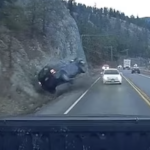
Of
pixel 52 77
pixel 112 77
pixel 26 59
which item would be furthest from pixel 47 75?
pixel 112 77

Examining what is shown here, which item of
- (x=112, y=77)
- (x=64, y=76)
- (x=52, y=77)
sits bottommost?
(x=112, y=77)

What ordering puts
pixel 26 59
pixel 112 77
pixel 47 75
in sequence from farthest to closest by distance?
pixel 112 77
pixel 26 59
pixel 47 75

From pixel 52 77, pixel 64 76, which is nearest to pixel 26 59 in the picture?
pixel 64 76

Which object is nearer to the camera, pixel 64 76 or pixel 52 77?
pixel 52 77

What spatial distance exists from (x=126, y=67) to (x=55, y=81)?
11705 cm

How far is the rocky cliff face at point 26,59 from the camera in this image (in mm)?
26584

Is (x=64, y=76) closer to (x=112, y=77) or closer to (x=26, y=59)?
(x=26, y=59)

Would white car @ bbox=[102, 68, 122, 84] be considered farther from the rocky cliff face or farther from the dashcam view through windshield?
the rocky cliff face

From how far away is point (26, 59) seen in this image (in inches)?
1580

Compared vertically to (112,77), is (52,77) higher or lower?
higher

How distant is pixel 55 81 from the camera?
3434cm

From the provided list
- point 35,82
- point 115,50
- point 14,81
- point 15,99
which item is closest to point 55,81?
point 35,82

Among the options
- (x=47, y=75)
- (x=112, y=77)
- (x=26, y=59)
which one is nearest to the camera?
(x=47, y=75)

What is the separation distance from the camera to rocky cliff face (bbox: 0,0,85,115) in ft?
87.2
